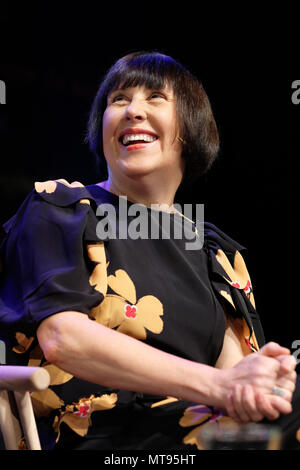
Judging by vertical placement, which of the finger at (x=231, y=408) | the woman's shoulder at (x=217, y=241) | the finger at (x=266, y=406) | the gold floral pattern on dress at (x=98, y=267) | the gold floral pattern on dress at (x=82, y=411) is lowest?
the gold floral pattern on dress at (x=82, y=411)

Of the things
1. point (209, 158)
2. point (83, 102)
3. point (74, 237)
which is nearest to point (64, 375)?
point (74, 237)

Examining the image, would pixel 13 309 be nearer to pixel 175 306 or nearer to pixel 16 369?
pixel 16 369

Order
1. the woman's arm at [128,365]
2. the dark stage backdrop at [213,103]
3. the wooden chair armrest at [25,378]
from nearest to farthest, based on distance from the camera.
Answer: the wooden chair armrest at [25,378]
the woman's arm at [128,365]
the dark stage backdrop at [213,103]

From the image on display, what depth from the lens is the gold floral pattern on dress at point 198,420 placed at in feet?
3.09

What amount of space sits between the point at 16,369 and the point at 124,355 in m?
0.18

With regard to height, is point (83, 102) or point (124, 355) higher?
point (83, 102)

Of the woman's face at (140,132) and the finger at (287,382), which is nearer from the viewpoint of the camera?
the finger at (287,382)

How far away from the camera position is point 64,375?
1110 mm

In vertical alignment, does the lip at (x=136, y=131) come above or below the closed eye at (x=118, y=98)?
below

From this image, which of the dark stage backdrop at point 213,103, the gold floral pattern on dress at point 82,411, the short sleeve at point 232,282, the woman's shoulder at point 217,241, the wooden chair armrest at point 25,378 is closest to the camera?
the wooden chair armrest at point 25,378

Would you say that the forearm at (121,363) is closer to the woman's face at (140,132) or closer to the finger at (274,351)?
the finger at (274,351)

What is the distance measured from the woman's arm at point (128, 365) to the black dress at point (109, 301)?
4cm

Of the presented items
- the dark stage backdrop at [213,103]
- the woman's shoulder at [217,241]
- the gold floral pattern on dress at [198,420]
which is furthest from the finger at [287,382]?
the dark stage backdrop at [213,103]

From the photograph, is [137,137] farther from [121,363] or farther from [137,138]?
[121,363]
